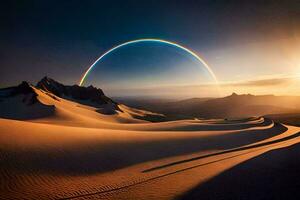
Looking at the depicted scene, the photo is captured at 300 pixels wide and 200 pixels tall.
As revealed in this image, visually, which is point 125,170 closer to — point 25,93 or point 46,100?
point 46,100

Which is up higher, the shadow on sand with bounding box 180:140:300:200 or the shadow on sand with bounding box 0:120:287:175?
the shadow on sand with bounding box 180:140:300:200

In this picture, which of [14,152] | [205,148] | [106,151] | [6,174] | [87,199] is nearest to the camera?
[87,199]

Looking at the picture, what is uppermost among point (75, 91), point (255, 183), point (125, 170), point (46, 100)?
point (255, 183)

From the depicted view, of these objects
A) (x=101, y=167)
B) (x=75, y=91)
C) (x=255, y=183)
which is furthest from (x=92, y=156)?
(x=75, y=91)

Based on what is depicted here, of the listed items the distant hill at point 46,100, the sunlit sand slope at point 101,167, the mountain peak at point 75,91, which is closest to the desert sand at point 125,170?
the sunlit sand slope at point 101,167

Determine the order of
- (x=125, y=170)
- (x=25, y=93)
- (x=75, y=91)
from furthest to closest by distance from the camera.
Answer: (x=75, y=91)
(x=25, y=93)
(x=125, y=170)

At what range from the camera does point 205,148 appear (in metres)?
24.1

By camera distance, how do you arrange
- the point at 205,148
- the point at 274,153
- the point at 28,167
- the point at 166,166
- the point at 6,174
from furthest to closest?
the point at 205,148, the point at 274,153, the point at 166,166, the point at 28,167, the point at 6,174

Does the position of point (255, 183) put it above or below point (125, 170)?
above

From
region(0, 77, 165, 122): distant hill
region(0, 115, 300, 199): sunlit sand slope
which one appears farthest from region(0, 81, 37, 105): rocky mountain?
region(0, 115, 300, 199): sunlit sand slope

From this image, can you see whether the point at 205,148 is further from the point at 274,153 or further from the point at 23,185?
the point at 23,185

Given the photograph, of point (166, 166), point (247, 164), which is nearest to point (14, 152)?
point (166, 166)

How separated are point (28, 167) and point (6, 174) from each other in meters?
1.41

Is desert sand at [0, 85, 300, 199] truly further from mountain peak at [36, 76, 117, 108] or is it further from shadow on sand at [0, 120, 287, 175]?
mountain peak at [36, 76, 117, 108]
